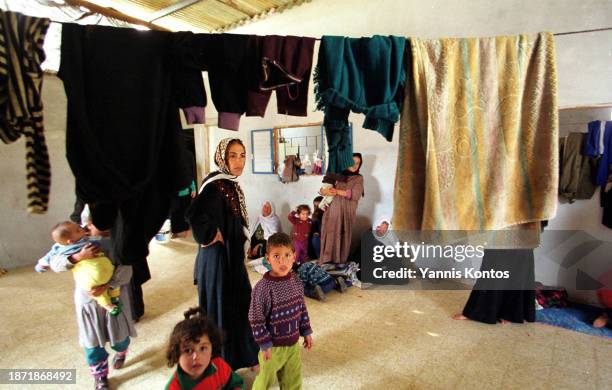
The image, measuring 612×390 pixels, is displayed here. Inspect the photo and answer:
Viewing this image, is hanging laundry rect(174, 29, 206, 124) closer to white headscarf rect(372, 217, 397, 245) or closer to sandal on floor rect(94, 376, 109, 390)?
sandal on floor rect(94, 376, 109, 390)

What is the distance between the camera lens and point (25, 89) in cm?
82

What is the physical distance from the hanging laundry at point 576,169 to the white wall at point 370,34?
0.65ft

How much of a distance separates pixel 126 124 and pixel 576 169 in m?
3.41

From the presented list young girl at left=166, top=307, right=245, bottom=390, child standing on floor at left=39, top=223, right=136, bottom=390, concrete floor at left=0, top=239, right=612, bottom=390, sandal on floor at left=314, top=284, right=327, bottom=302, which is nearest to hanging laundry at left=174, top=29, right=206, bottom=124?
young girl at left=166, top=307, right=245, bottom=390

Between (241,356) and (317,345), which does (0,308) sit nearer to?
(241,356)

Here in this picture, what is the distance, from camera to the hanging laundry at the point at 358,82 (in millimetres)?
1049

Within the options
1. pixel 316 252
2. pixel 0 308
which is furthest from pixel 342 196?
pixel 0 308

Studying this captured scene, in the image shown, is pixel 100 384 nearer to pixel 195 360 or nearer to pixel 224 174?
pixel 195 360

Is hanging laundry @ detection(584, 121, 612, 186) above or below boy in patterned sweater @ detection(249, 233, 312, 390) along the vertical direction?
A: above

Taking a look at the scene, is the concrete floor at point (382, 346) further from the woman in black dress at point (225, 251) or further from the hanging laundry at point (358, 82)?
the hanging laundry at point (358, 82)

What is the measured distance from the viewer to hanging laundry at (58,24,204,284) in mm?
875

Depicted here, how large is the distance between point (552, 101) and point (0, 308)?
14.4 ft

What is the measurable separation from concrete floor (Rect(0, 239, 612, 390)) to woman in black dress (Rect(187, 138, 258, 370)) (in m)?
0.39

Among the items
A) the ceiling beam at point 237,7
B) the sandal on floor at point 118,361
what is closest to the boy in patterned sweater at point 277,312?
the sandal on floor at point 118,361
